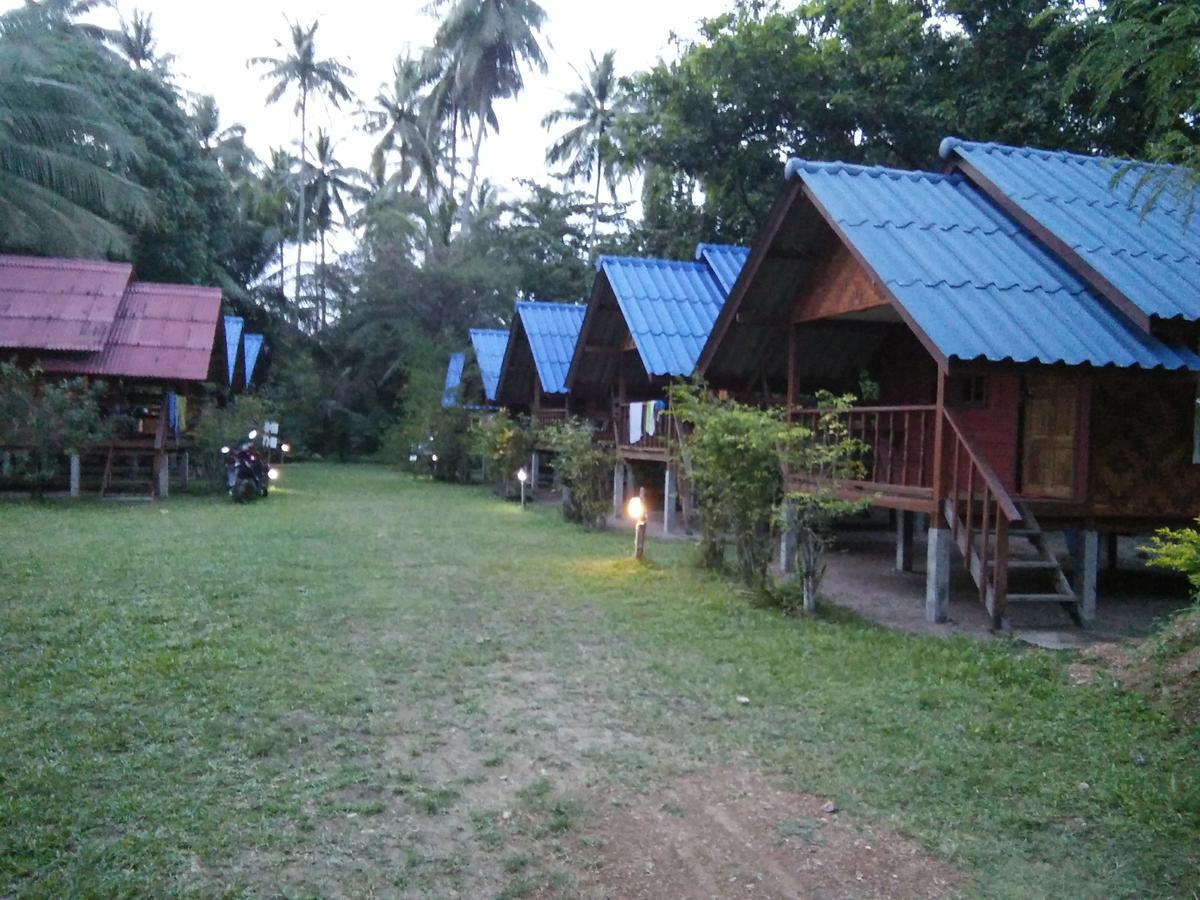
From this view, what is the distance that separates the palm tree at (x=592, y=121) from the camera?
143 ft

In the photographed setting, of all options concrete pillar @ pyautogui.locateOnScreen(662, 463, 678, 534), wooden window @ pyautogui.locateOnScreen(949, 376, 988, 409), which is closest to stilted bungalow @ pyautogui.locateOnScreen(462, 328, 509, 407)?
concrete pillar @ pyautogui.locateOnScreen(662, 463, 678, 534)

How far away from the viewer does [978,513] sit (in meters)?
10.1

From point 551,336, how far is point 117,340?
9.44 meters

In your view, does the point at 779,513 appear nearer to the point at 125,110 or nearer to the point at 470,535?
the point at 470,535

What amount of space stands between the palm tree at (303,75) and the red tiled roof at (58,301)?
20.6 m

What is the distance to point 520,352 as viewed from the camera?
26672mm

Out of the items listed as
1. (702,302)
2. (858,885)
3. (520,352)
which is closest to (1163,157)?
(858,885)

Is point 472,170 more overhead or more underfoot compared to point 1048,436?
more overhead

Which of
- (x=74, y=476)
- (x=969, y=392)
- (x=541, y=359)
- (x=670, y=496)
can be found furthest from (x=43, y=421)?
(x=969, y=392)

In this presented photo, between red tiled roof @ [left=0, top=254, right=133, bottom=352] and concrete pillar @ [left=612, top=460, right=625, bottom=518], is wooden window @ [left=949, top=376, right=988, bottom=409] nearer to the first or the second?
concrete pillar @ [left=612, top=460, right=625, bottom=518]

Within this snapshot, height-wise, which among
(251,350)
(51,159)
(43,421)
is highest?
(51,159)

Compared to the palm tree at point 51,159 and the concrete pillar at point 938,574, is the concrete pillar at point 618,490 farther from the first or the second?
the palm tree at point 51,159

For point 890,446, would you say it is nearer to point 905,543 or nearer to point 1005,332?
point 1005,332

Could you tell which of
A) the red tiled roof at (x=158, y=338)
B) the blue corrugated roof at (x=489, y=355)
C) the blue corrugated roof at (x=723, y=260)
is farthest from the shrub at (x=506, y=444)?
the red tiled roof at (x=158, y=338)
